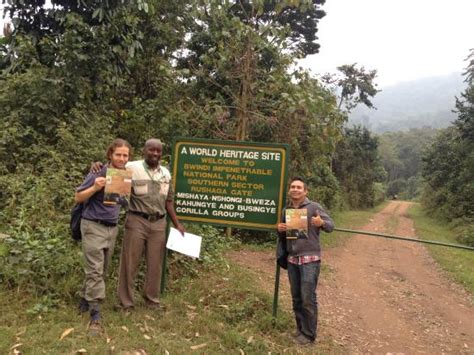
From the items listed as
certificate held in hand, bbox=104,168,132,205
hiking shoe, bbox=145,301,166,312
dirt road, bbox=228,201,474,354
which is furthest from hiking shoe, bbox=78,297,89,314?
dirt road, bbox=228,201,474,354

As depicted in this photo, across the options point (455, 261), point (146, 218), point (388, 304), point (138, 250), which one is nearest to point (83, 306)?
point (138, 250)

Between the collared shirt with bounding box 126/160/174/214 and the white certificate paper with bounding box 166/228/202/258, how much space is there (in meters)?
0.38

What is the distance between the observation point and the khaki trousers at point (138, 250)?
447 centimetres

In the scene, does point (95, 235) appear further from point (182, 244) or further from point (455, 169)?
point (455, 169)

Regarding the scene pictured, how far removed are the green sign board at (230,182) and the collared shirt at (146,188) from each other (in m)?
0.68

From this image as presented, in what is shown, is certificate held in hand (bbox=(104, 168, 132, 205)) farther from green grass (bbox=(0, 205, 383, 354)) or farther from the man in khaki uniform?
green grass (bbox=(0, 205, 383, 354))

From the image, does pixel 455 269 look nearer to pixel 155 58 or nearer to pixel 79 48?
pixel 155 58

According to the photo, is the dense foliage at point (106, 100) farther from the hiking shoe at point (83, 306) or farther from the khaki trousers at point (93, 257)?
the khaki trousers at point (93, 257)

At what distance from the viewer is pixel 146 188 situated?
14.5 feet

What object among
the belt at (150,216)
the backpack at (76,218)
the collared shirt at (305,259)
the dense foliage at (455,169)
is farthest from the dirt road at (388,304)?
the dense foliage at (455,169)

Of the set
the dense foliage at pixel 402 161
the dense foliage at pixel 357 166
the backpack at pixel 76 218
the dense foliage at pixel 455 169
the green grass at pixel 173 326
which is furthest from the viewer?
the dense foliage at pixel 402 161

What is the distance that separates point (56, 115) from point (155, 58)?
366cm

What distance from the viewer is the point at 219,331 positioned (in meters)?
4.52

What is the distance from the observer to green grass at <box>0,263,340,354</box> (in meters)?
3.80
